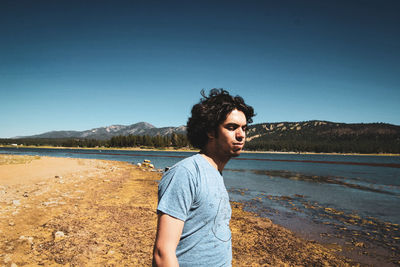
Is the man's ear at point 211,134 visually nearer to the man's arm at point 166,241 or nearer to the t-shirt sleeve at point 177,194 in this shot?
the t-shirt sleeve at point 177,194

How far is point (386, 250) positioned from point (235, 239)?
552 cm

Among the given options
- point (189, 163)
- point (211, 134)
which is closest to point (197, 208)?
point (189, 163)

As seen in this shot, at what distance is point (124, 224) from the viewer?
25.8 ft

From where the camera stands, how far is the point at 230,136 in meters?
2.35

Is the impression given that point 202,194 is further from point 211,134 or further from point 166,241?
point 211,134

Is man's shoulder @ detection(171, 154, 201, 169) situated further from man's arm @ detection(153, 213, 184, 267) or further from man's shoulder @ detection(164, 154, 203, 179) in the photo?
man's arm @ detection(153, 213, 184, 267)

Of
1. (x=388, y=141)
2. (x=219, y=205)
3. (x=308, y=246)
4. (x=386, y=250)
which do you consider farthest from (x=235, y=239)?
(x=388, y=141)

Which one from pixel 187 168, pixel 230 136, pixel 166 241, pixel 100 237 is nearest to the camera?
pixel 166 241

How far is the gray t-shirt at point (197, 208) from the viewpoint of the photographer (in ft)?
5.89

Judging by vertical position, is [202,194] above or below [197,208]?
above

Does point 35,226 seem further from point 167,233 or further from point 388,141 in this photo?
point 388,141

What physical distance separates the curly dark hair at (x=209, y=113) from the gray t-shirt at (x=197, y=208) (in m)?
0.42

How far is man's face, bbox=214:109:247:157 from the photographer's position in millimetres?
2328

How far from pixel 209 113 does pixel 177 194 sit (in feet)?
3.13
